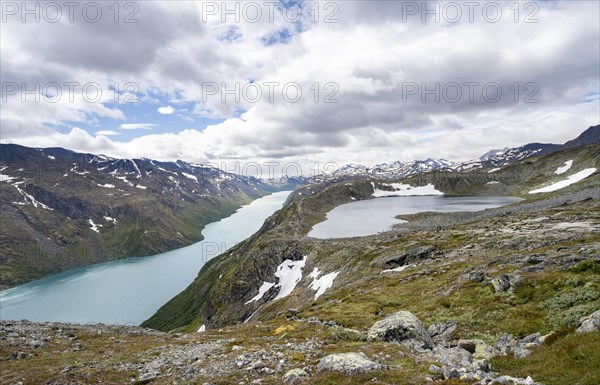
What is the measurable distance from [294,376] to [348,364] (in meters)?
2.83

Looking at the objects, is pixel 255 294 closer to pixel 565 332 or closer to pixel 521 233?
pixel 521 233

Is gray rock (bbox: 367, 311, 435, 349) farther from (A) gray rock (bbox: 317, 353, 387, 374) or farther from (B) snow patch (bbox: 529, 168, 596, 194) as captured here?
(B) snow patch (bbox: 529, 168, 596, 194)

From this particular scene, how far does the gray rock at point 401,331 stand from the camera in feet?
68.0

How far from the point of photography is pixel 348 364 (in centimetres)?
1598

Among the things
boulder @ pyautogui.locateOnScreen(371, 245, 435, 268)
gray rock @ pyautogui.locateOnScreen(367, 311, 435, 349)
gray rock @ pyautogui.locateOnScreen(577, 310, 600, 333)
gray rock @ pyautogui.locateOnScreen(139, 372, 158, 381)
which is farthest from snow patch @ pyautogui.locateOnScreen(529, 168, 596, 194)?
gray rock @ pyautogui.locateOnScreen(139, 372, 158, 381)

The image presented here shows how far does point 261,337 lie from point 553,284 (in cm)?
2364

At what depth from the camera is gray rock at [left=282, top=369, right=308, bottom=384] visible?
15742 millimetres

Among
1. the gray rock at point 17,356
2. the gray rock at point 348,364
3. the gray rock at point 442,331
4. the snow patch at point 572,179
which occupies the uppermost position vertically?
the snow patch at point 572,179

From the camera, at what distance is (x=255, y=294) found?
9219cm

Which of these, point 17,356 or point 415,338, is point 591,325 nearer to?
point 415,338

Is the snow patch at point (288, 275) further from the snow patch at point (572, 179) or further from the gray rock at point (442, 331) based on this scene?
the snow patch at point (572, 179)

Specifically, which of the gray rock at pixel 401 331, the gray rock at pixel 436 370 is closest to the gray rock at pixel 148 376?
the gray rock at pixel 401 331

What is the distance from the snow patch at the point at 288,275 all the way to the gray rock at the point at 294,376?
64975 millimetres

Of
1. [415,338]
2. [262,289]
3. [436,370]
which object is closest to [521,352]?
[436,370]
